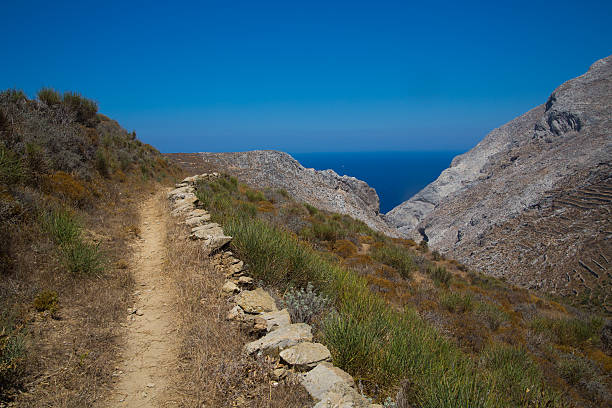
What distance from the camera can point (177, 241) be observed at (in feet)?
20.0

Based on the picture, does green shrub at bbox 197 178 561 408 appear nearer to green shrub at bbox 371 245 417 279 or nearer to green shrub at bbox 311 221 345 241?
green shrub at bbox 371 245 417 279

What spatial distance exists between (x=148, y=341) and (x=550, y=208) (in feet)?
119

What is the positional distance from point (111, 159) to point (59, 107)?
9.00ft

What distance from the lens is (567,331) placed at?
8383 mm

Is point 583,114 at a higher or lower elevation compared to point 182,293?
higher

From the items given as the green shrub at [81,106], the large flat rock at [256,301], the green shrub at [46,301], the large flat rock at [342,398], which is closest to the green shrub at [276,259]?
the large flat rock at [256,301]

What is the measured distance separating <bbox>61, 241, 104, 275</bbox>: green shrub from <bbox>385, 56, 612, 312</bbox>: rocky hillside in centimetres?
2413

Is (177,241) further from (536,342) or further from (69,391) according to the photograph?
Answer: (536,342)

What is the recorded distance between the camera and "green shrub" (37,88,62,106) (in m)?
11.4

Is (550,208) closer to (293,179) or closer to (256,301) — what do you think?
(293,179)

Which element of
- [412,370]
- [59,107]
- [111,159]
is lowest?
[412,370]

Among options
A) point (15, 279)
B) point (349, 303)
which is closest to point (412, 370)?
point (349, 303)

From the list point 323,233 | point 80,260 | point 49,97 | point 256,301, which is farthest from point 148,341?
point 49,97

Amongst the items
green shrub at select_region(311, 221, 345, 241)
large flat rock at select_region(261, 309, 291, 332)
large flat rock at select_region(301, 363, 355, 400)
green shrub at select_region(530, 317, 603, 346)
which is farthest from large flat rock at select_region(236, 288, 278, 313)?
green shrub at select_region(530, 317, 603, 346)
